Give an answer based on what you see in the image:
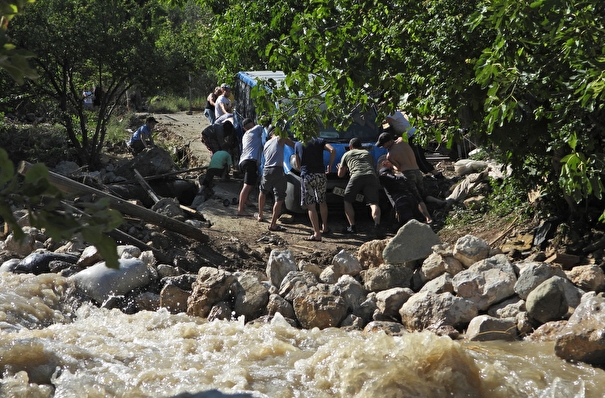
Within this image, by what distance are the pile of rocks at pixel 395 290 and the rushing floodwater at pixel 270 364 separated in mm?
258

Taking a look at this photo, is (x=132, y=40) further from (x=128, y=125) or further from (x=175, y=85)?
(x=128, y=125)

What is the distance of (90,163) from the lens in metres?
15.4

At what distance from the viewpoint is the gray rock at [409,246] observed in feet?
27.7

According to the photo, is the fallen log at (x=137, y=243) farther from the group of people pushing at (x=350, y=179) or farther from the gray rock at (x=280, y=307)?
the group of people pushing at (x=350, y=179)

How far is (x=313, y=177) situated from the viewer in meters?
11.1

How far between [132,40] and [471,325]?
9.96 metres

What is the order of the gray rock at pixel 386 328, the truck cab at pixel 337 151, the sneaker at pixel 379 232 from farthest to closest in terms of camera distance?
the truck cab at pixel 337 151, the sneaker at pixel 379 232, the gray rock at pixel 386 328

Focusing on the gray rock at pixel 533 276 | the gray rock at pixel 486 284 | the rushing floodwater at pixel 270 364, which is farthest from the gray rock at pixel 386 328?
the gray rock at pixel 533 276

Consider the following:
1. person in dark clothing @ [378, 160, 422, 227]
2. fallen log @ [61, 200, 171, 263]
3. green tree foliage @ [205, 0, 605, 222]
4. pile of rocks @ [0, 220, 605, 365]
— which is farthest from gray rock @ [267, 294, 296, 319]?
person in dark clothing @ [378, 160, 422, 227]

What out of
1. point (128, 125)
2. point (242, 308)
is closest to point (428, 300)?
point (242, 308)

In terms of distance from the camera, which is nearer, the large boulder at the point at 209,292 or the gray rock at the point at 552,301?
the gray rock at the point at 552,301

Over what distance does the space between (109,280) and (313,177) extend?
12.0 feet

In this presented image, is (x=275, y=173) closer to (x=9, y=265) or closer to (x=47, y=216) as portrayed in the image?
(x=9, y=265)

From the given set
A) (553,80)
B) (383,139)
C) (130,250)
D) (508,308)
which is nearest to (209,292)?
(130,250)
